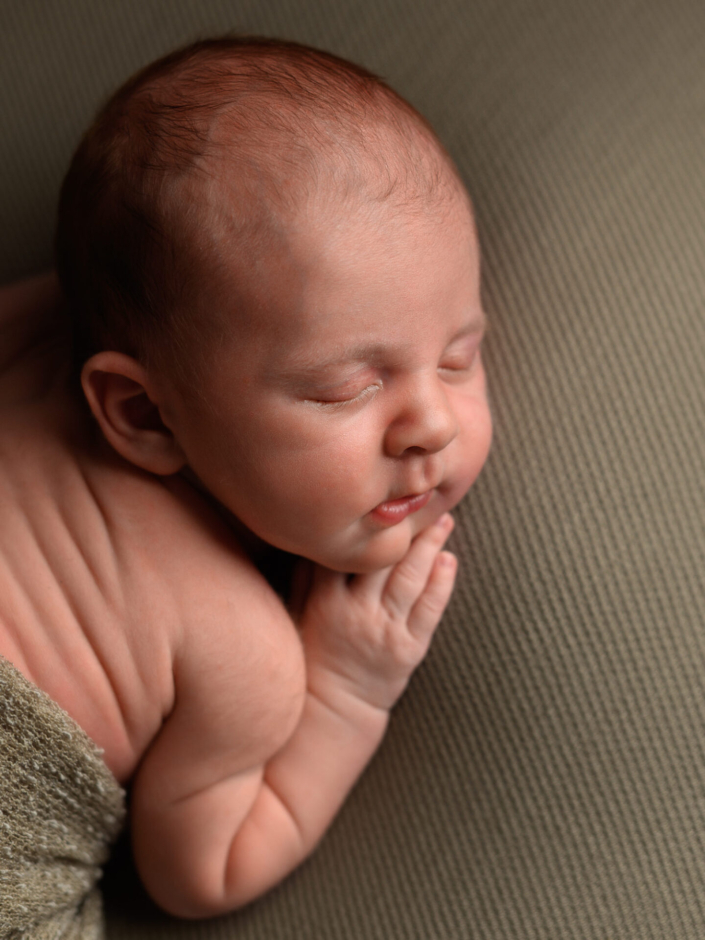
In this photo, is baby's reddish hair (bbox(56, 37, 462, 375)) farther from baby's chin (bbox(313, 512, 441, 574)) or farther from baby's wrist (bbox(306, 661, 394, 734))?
baby's wrist (bbox(306, 661, 394, 734))

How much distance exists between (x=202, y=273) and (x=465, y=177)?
428 millimetres

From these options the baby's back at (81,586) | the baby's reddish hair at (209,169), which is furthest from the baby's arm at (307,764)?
the baby's reddish hair at (209,169)

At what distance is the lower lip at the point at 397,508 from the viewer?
81 cm

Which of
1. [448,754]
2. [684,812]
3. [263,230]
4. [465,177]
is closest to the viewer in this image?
[263,230]

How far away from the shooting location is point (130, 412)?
81 cm

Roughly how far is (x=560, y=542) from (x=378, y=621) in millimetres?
204

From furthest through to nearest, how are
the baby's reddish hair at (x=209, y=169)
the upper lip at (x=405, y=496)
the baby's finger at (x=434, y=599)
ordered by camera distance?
the baby's finger at (x=434, y=599), the upper lip at (x=405, y=496), the baby's reddish hair at (x=209, y=169)

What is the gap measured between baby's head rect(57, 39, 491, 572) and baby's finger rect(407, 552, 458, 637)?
0.12 meters

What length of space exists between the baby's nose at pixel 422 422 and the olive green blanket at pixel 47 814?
381 millimetres

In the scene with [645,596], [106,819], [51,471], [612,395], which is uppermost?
[612,395]

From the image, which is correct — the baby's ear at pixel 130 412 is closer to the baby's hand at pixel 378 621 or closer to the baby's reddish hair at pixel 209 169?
the baby's reddish hair at pixel 209 169

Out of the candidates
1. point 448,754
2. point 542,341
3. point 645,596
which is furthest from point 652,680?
point 542,341

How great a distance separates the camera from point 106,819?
2.84 ft

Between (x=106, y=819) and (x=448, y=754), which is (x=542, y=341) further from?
(x=106, y=819)
